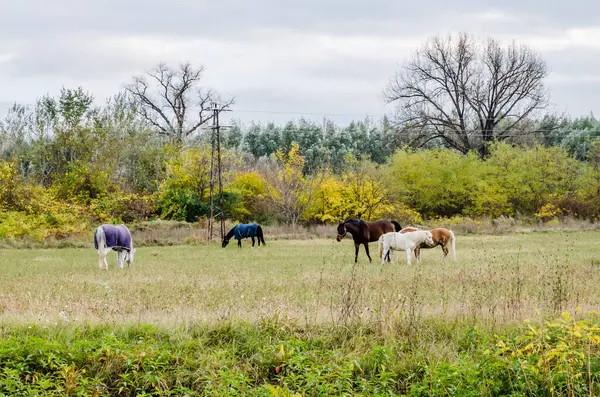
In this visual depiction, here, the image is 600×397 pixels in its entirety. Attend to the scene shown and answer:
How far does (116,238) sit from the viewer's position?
22672 millimetres

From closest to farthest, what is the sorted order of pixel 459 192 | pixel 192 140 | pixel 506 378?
pixel 506 378 < pixel 459 192 < pixel 192 140

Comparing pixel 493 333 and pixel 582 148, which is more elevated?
pixel 582 148

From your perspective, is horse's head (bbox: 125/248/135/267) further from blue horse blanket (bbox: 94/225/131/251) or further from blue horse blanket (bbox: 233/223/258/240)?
blue horse blanket (bbox: 233/223/258/240)

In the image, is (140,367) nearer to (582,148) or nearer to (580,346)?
(580,346)

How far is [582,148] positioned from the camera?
257 ft

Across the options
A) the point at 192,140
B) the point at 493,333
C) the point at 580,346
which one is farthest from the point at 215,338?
the point at 192,140

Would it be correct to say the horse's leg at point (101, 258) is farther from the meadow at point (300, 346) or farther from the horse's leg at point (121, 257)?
the meadow at point (300, 346)

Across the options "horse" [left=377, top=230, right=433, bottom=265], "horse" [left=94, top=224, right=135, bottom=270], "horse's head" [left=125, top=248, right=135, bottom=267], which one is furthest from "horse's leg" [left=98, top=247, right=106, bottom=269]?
"horse" [left=377, top=230, right=433, bottom=265]

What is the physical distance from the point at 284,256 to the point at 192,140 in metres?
46.4

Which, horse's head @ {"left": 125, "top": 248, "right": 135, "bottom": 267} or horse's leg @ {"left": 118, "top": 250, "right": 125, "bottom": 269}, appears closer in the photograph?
horse's leg @ {"left": 118, "top": 250, "right": 125, "bottom": 269}

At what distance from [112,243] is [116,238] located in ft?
0.81

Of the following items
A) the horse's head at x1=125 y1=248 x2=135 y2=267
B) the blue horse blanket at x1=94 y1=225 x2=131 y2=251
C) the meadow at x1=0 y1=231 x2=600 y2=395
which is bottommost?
the horse's head at x1=125 y1=248 x2=135 y2=267

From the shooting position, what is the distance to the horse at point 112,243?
22.2 metres

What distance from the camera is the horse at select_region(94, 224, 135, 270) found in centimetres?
2219
